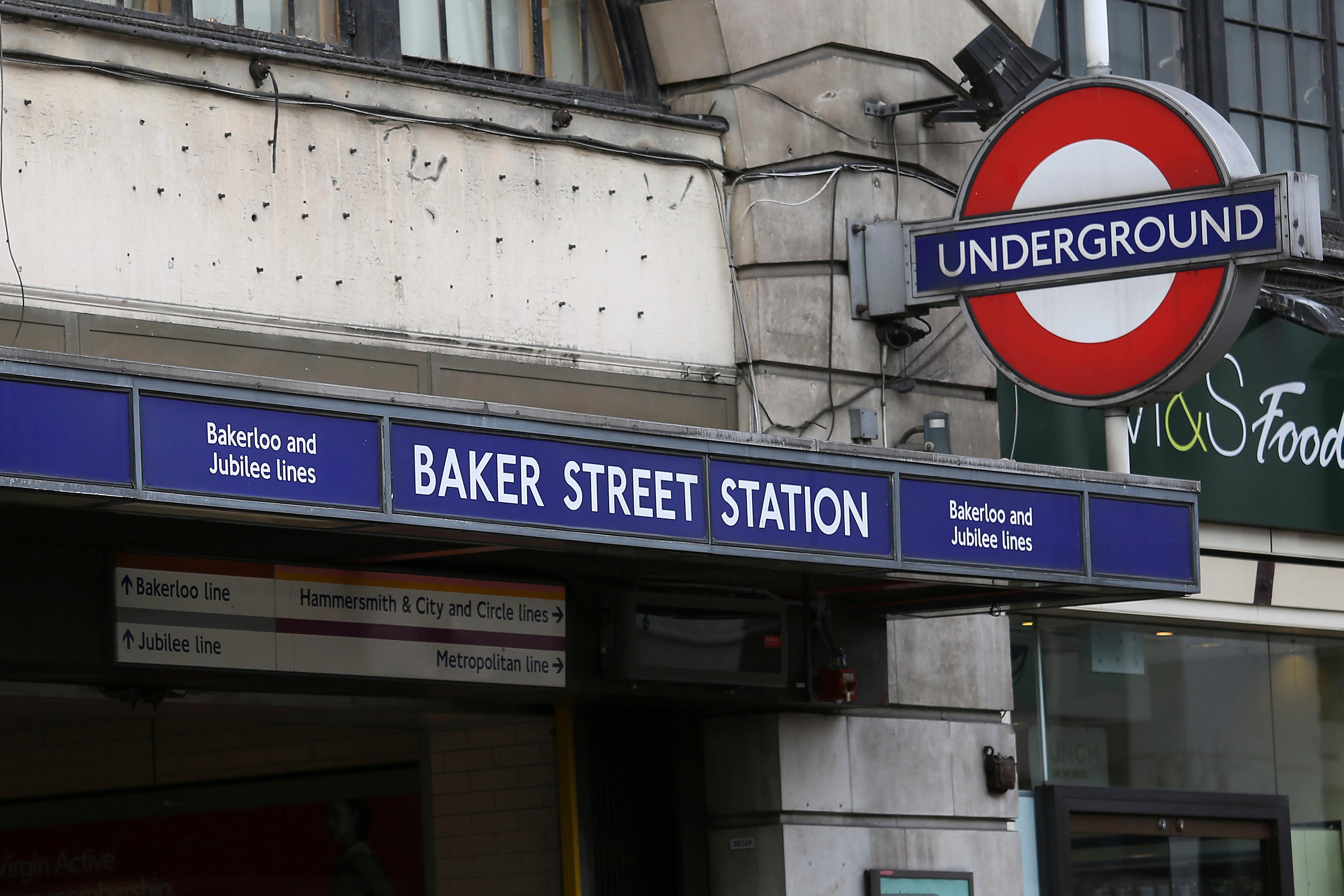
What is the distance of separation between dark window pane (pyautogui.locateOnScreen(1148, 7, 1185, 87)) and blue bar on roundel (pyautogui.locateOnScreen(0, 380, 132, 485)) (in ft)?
26.2

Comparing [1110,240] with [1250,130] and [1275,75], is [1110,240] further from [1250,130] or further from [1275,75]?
[1275,75]

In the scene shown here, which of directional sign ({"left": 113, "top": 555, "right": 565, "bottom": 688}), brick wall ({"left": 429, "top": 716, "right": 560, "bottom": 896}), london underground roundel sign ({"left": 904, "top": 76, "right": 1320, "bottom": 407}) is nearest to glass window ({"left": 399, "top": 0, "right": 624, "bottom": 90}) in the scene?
london underground roundel sign ({"left": 904, "top": 76, "right": 1320, "bottom": 407})

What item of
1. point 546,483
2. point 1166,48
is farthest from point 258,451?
point 1166,48

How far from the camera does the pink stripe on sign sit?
7.89 metres

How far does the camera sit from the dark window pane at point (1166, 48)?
41.1 feet

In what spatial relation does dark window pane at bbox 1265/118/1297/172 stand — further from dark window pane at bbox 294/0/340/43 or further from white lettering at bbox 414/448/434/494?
white lettering at bbox 414/448/434/494

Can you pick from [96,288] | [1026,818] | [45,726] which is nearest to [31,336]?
[96,288]

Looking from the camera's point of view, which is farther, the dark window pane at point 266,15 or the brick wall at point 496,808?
the brick wall at point 496,808

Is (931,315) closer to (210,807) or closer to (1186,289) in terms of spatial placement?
(1186,289)

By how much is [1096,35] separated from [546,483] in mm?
4108

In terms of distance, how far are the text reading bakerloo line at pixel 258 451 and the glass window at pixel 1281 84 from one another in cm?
798

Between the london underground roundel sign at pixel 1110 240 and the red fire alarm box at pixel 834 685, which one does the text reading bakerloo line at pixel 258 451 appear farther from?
the london underground roundel sign at pixel 1110 240

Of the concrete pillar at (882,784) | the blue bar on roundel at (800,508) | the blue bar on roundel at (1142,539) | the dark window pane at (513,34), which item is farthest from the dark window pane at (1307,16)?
the blue bar on roundel at (800,508)

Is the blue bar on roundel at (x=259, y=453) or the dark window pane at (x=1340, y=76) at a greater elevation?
the dark window pane at (x=1340, y=76)
